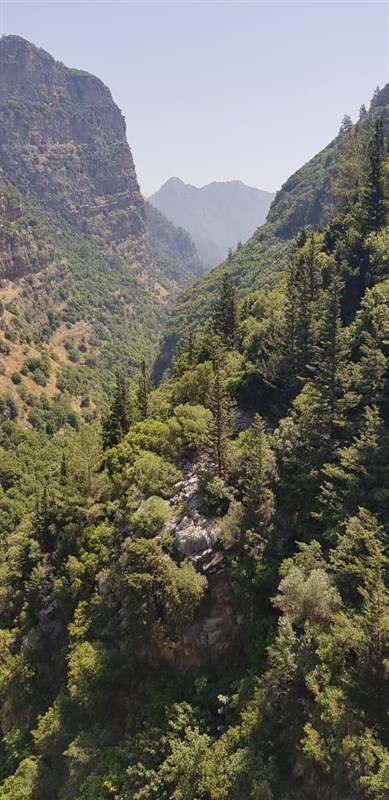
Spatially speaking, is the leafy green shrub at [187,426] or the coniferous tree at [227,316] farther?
the coniferous tree at [227,316]

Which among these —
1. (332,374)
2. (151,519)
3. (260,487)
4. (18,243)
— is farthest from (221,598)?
(18,243)

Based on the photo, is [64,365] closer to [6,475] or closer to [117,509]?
[6,475]

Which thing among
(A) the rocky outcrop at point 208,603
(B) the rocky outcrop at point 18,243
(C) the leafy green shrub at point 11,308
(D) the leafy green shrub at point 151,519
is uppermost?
(B) the rocky outcrop at point 18,243

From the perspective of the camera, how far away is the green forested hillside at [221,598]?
74.8ft

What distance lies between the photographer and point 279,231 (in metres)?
162

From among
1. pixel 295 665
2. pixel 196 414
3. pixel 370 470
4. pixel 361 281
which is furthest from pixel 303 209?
pixel 295 665

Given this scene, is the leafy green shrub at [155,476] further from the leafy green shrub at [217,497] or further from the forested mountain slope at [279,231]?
the forested mountain slope at [279,231]

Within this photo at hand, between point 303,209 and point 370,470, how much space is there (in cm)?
14764

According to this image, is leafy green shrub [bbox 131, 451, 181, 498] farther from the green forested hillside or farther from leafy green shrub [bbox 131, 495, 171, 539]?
leafy green shrub [bbox 131, 495, 171, 539]

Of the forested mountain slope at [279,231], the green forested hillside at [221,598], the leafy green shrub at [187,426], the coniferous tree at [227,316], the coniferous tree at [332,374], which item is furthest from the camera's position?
the forested mountain slope at [279,231]

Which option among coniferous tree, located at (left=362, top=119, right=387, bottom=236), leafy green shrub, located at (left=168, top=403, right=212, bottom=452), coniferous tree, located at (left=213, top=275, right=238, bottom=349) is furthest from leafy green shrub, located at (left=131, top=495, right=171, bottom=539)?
coniferous tree, located at (left=362, top=119, right=387, bottom=236)

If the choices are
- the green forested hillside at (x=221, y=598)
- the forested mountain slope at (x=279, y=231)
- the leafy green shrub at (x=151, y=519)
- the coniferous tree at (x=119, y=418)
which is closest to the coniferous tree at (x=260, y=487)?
the green forested hillside at (x=221, y=598)

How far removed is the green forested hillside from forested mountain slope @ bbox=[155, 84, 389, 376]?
86.9 metres

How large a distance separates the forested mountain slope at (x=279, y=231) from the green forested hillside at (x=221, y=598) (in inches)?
3421
